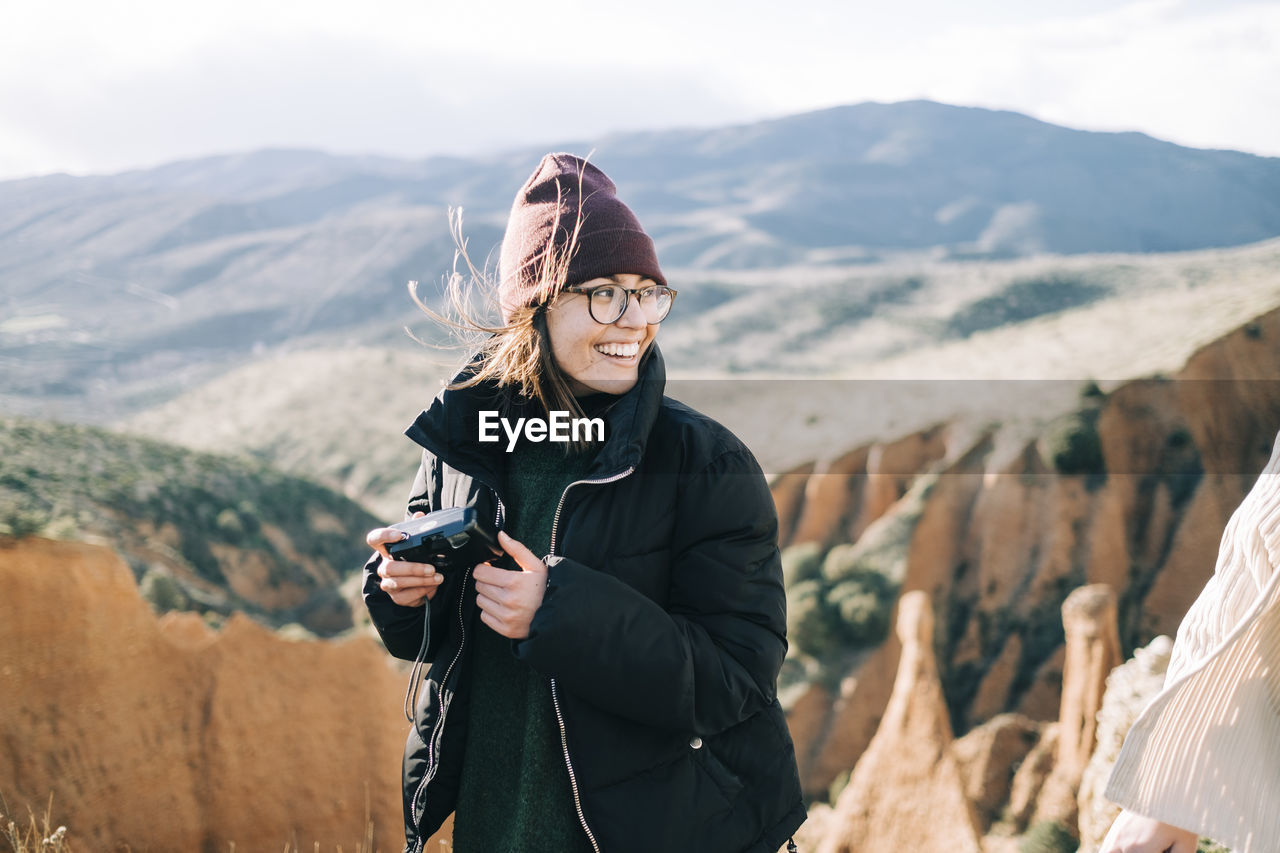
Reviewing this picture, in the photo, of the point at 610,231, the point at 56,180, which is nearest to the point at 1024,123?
the point at 56,180

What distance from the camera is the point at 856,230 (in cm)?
12812

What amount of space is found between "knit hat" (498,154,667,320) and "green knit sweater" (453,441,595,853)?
14.8 inches

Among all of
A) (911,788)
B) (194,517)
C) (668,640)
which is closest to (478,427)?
(668,640)

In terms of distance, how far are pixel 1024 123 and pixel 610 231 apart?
7630 inches

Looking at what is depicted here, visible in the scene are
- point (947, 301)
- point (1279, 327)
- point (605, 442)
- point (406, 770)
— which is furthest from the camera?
point (947, 301)

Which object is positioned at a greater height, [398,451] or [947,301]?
[947,301]

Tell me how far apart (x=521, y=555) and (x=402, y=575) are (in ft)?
1.01

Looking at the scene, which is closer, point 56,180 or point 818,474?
point 818,474

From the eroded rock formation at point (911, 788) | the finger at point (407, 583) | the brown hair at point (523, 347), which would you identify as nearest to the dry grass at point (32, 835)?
the finger at point (407, 583)

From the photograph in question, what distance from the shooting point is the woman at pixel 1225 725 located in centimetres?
151

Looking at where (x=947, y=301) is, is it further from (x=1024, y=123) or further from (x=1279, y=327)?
(x=1024, y=123)

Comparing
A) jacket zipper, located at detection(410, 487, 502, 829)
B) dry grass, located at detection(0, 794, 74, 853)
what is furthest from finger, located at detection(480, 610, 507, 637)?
dry grass, located at detection(0, 794, 74, 853)

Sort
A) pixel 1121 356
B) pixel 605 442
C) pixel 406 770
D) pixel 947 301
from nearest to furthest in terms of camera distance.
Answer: pixel 605 442
pixel 406 770
pixel 1121 356
pixel 947 301

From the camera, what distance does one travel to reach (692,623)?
6.08 ft
